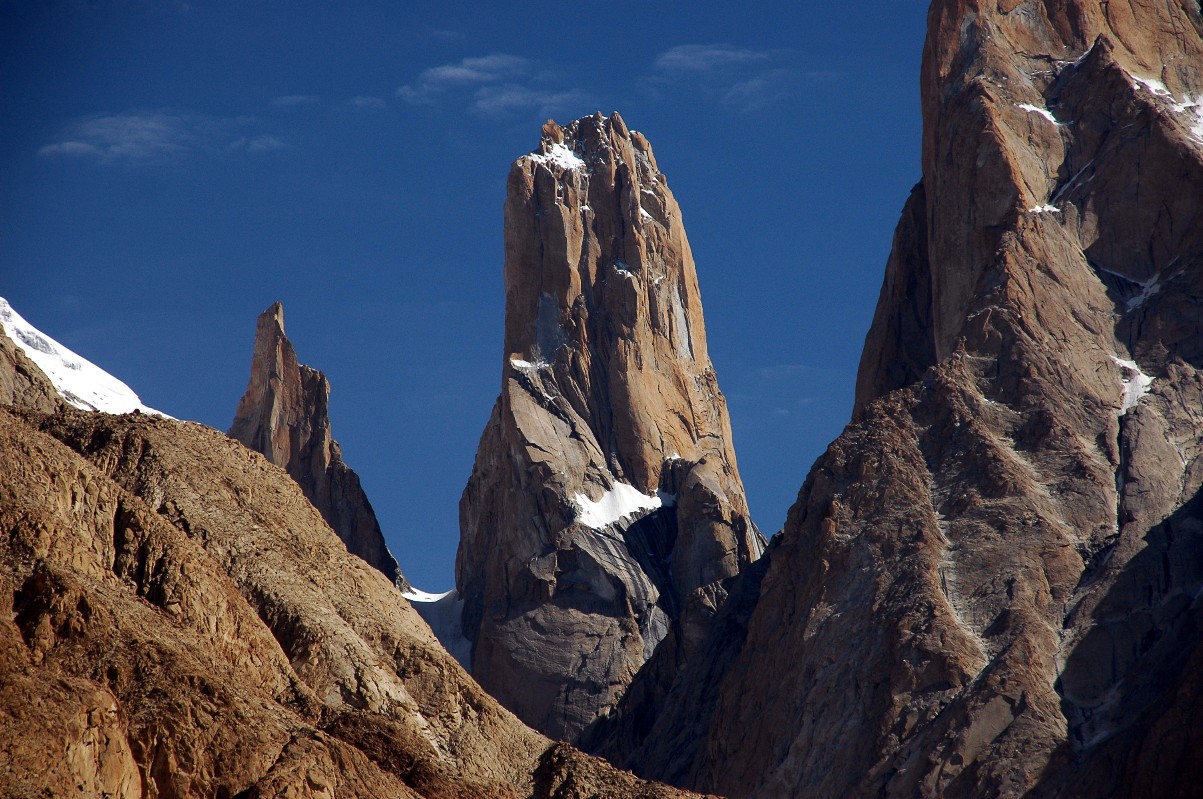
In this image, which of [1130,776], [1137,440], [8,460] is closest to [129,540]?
[8,460]

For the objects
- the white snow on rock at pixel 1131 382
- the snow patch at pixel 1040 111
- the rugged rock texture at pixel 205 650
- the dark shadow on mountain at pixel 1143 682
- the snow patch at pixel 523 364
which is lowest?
the rugged rock texture at pixel 205 650

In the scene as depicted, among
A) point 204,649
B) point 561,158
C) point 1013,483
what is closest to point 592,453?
point 561,158

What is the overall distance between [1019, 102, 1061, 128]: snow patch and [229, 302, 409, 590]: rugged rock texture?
61.4 meters

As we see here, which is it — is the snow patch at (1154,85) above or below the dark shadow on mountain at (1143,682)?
above

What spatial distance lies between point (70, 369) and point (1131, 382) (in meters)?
65.0

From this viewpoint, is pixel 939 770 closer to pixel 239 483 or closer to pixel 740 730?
pixel 740 730

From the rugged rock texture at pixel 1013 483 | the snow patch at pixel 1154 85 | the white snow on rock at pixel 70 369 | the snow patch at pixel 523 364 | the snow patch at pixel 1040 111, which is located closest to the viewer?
the rugged rock texture at pixel 1013 483

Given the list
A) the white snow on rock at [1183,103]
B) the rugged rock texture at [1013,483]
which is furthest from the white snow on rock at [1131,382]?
the white snow on rock at [1183,103]

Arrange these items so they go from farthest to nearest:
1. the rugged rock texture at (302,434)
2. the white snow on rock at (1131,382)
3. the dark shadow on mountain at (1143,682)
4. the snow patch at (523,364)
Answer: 1. the rugged rock texture at (302,434)
2. the snow patch at (523,364)
3. the white snow on rock at (1131,382)
4. the dark shadow on mountain at (1143,682)

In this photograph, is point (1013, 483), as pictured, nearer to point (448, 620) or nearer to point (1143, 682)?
point (1143, 682)

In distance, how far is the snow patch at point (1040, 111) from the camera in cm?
14162

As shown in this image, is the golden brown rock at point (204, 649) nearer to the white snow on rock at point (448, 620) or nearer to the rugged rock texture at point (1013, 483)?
the rugged rock texture at point (1013, 483)

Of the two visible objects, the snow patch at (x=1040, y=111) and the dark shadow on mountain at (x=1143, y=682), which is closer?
the dark shadow on mountain at (x=1143, y=682)

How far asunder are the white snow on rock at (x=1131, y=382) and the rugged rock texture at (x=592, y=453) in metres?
31.3
